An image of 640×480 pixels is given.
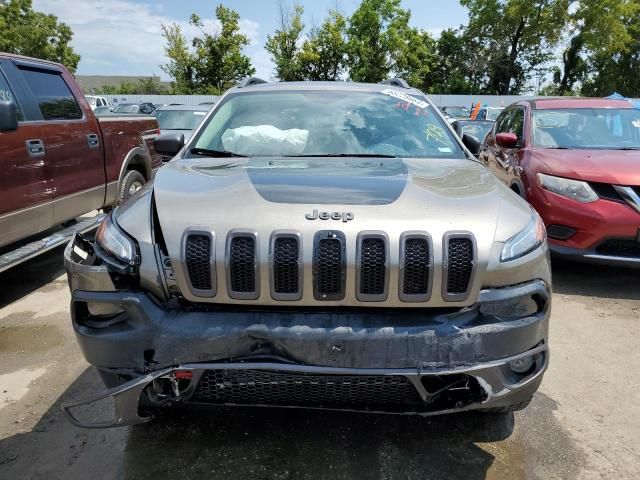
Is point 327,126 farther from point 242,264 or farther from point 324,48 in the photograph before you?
point 324,48

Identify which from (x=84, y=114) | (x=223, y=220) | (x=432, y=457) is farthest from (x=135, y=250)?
(x=84, y=114)

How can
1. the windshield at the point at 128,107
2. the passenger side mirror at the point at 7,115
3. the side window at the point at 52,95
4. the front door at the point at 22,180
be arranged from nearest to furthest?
the passenger side mirror at the point at 7,115 → the front door at the point at 22,180 → the side window at the point at 52,95 → the windshield at the point at 128,107

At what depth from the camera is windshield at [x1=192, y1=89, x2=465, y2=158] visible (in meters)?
3.25

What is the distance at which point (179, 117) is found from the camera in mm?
10836

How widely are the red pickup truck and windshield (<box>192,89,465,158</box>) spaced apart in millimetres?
1673

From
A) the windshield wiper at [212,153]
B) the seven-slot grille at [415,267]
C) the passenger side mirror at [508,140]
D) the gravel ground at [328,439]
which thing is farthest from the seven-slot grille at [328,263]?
the passenger side mirror at [508,140]

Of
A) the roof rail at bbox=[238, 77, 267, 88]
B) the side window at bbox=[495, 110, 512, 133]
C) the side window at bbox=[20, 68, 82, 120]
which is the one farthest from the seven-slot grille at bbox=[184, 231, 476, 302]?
the side window at bbox=[495, 110, 512, 133]

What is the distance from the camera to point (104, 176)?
221 inches

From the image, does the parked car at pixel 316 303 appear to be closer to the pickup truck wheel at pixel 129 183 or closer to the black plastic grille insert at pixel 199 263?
the black plastic grille insert at pixel 199 263

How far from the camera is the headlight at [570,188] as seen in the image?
4.63 meters

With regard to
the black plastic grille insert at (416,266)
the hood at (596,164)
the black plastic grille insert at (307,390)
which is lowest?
the black plastic grille insert at (307,390)

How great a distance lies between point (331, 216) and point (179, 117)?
9.54 metres

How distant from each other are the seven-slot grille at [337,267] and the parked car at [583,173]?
10.2 feet

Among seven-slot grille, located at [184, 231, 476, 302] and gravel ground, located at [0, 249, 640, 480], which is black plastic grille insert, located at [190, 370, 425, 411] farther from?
gravel ground, located at [0, 249, 640, 480]
